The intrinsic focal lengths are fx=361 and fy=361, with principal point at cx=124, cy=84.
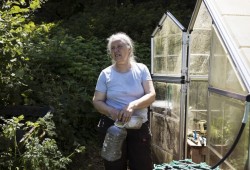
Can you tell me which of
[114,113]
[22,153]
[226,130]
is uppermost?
[114,113]

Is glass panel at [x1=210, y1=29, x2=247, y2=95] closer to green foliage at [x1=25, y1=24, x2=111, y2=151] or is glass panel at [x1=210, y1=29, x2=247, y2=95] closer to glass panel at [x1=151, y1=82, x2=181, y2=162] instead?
glass panel at [x1=151, y1=82, x2=181, y2=162]

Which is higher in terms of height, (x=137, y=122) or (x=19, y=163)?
(x=137, y=122)

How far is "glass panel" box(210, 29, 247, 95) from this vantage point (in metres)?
2.94

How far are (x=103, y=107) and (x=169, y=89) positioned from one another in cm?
216

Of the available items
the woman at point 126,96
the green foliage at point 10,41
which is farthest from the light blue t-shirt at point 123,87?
the green foliage at point 10,41

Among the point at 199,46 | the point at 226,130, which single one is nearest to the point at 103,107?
the point at 226,130

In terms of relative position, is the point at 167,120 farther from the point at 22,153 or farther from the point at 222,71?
the point at 22,153

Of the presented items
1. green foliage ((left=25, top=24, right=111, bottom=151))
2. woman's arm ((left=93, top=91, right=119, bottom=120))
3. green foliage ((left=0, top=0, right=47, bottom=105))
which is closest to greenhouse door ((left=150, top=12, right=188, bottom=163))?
green foliage ((left=25, top=24, right=111, bottom=151))

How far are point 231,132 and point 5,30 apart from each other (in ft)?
7.53

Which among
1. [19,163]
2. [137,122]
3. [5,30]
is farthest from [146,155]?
[5,30]

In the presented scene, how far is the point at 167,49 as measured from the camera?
5.04 metres

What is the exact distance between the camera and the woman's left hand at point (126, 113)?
286 cm

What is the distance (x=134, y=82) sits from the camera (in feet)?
9.91

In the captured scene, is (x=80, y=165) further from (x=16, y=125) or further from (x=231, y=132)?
(x=231, y=132)
